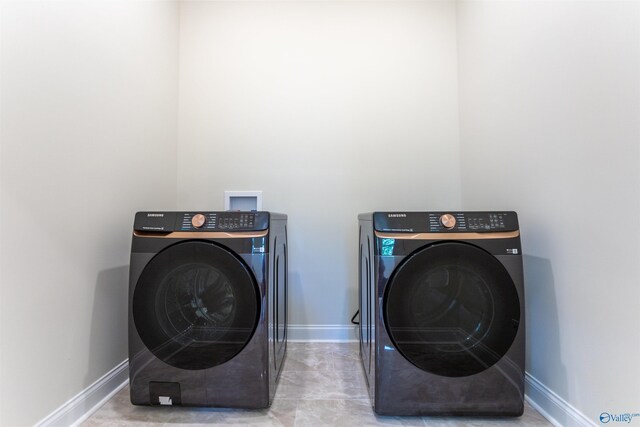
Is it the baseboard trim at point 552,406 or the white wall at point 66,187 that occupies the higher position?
the white wall at point 66,187

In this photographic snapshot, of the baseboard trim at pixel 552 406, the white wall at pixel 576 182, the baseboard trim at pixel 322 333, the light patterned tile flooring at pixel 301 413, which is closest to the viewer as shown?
the white wall at pixel 576 182

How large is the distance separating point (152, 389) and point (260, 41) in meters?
1.96

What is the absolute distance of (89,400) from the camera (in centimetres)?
108

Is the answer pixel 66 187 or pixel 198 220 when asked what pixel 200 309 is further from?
pixel 66 187

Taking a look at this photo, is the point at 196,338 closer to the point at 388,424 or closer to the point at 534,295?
the point at 388,424

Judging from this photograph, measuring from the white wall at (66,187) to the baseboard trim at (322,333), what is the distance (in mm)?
886

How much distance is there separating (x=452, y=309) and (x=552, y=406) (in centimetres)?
52

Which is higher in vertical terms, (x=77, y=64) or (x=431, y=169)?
(x=77, y=64)

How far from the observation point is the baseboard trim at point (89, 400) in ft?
3.13

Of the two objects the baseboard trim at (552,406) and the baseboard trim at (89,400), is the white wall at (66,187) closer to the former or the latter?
the baseboard trim at (89,400)

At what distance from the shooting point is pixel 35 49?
903 mm

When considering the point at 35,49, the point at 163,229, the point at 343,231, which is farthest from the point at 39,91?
the point at 343,231

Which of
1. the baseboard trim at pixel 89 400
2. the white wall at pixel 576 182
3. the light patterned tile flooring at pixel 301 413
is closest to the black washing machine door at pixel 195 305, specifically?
the light patterned tile flooring at pixel 301 413

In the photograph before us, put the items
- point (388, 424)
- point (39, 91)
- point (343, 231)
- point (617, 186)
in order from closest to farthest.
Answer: point (617, 186) < point (39, 91) < point (388, 424) < point (343, 231)
